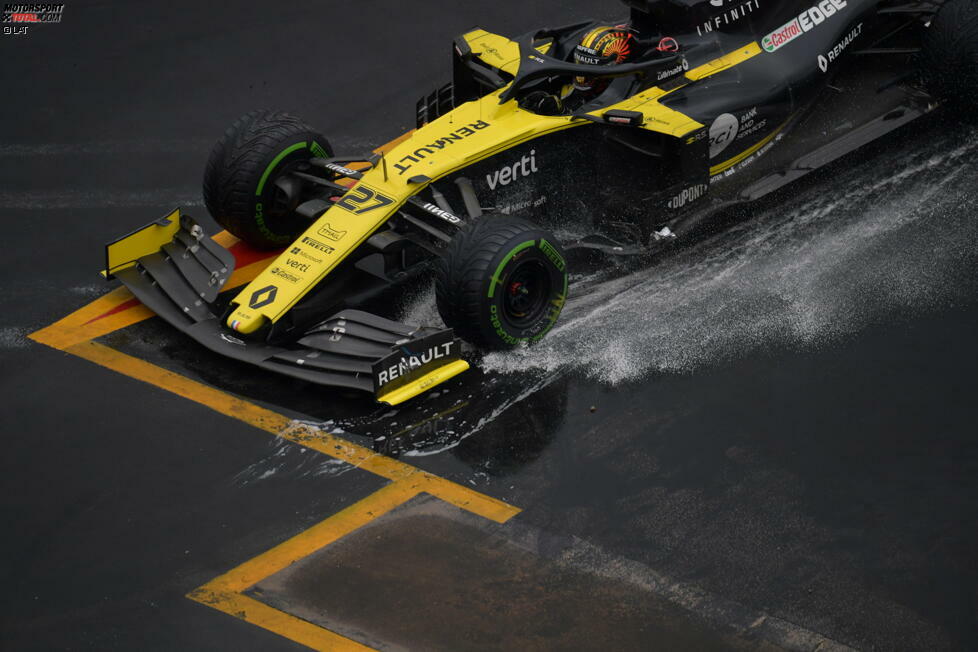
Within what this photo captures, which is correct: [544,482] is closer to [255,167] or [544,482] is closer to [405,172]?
[405,172]

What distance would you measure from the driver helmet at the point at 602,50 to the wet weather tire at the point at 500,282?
2.01 metres

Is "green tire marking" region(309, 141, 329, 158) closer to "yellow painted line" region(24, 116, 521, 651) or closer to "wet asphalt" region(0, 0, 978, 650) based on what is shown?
"yellow painted line" region(24, 116, 521, 651)

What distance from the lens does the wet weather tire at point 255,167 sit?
1073cm

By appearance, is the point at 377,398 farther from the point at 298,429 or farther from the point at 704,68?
the point at 704,68

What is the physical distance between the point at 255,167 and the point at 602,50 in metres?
2.98

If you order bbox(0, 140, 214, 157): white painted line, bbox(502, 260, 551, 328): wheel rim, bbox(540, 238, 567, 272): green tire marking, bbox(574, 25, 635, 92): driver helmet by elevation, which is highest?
bbox(574, 25, 635, 92): driver helmet

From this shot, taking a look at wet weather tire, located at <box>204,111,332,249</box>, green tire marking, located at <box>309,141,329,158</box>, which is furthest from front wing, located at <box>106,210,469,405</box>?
green tire marking, located at <box>309,141,329,158</box>

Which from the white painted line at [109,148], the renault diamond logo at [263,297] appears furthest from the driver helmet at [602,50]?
the white painted line at [109,148]

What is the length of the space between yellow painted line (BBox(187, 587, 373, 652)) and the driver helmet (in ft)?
17.5

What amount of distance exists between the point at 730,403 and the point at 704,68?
10.5 feet

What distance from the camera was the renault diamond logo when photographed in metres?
9.60

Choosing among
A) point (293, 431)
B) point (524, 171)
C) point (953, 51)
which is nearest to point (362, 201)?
point (524, 171)

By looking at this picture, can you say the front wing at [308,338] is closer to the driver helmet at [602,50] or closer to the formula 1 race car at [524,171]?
the formula 1 race car at [524,171]

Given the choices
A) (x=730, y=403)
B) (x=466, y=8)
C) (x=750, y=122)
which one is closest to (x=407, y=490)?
(x=730, y=403)
